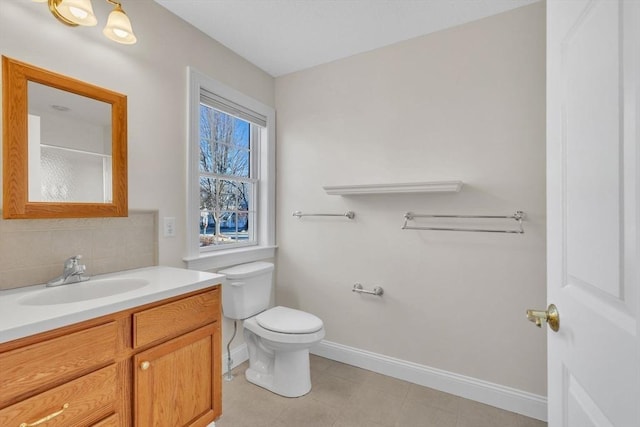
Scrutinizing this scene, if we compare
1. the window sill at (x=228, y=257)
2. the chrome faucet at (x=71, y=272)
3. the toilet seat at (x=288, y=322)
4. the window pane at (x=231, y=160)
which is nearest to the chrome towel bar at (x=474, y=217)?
the toilet seat at (x=288, y=322)

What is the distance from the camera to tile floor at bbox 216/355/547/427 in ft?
5.61

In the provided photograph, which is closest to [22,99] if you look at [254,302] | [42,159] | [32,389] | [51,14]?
[42,159]

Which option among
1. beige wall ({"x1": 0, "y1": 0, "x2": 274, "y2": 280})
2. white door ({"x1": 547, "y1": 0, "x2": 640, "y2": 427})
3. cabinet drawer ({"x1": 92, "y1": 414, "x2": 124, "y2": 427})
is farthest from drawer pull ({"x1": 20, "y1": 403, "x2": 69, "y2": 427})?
white door ({"x1": 547, "y1": 0, "x2": 640, "y2": 427})

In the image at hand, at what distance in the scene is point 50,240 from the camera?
1.37 meters

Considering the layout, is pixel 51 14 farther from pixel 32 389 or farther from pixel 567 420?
pixel 567 420

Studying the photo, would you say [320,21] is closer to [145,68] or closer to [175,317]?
[145,68]

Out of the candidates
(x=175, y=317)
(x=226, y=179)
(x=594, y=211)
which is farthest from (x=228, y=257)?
(x=594, y=211)

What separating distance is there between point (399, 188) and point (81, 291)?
179 centimetres

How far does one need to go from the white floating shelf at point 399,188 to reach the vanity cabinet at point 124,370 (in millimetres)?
A: 1096

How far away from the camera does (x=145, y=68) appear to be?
1731 millimetres

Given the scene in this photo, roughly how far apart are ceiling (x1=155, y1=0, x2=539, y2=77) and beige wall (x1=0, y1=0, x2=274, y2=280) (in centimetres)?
17

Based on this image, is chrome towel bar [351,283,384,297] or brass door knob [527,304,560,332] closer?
brass door knob [527,304,560,332]

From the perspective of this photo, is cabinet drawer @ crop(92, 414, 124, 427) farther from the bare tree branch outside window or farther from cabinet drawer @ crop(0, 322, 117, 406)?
the bare tree branch outside window

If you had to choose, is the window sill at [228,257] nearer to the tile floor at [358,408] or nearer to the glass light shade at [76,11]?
the tile floor at [358,408]
